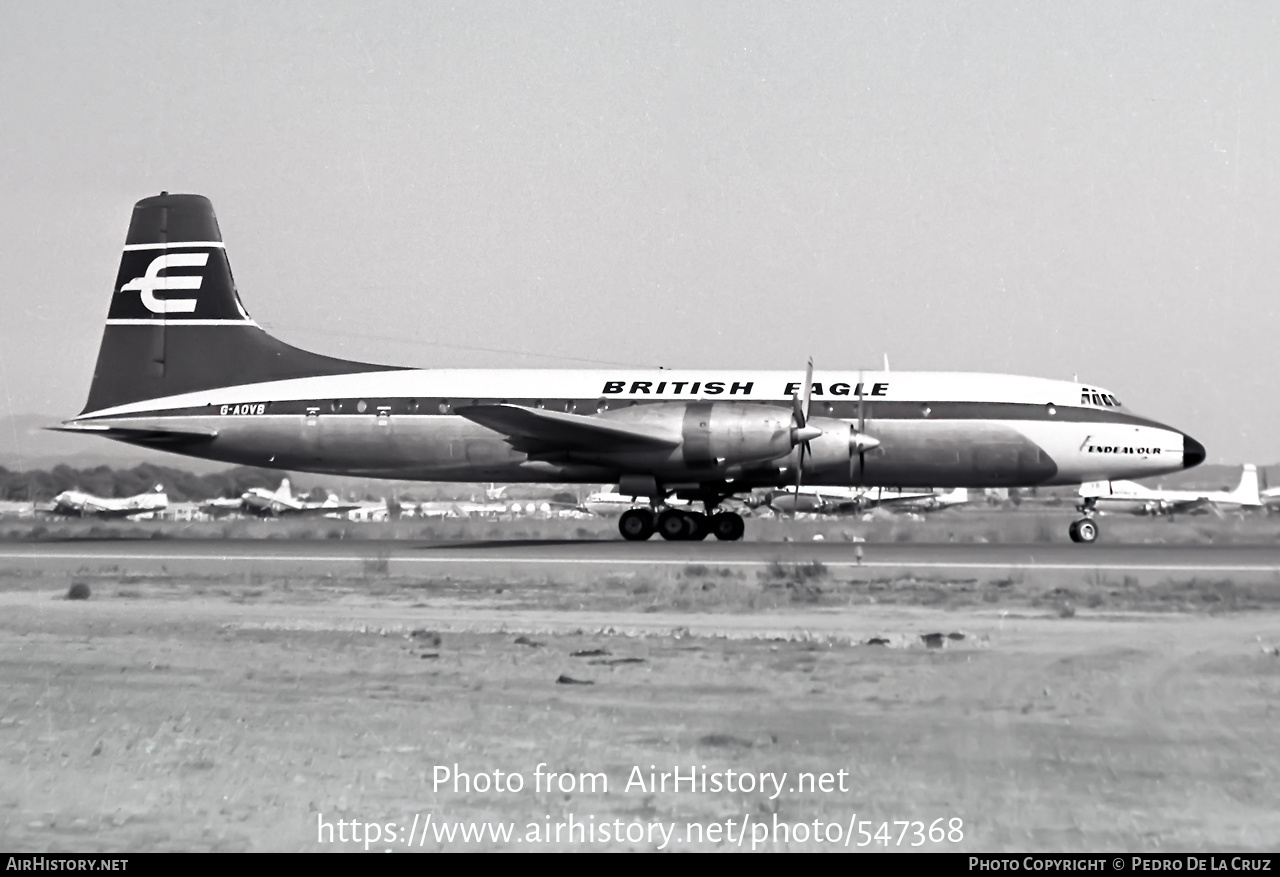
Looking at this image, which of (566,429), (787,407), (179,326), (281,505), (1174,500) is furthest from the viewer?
(281,505)

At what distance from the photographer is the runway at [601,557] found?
79.4ft

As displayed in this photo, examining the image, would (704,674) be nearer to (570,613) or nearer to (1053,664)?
(1053,664)

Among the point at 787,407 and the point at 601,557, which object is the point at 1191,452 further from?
the point at 601,557

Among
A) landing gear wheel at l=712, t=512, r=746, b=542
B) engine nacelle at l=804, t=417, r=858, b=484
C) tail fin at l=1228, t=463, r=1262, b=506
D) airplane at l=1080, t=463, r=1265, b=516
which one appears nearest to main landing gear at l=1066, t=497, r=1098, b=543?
engine nacelle at l=804, t=417, r=858, b=484

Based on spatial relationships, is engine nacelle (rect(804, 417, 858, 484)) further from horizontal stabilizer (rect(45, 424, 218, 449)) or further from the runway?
horizontal stabilizer (rect(45, 424, 218, 449))

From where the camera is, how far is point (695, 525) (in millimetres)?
31672

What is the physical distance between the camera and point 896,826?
7863mm

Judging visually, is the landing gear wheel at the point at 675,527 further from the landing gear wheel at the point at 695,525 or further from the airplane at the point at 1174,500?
the airplane at the point at 1174,500

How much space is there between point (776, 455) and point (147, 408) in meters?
17.3

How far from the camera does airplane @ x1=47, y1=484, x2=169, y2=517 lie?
6103cm

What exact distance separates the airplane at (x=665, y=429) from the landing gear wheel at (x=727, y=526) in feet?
0.16

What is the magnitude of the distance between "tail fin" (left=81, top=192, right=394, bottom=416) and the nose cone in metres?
20.1

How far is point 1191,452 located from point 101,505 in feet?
160

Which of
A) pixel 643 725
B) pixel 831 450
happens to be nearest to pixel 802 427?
pixel 831 450
